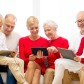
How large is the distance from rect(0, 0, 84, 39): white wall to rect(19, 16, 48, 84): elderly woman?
21.9 inches

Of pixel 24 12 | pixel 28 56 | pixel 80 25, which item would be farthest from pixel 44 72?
pixel 24 12

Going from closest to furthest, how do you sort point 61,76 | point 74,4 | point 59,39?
point 61,76 → point 59,39 → point 74,4

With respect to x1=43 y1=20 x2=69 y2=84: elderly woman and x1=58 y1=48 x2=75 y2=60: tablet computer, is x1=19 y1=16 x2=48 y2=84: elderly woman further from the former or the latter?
x1=58 y1=48 x2=75 y2=60: tablet computer

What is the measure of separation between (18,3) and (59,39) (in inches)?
42.1

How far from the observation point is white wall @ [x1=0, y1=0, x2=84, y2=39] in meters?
3.38

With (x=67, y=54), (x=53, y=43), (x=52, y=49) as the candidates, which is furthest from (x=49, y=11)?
(x=67, y=54)

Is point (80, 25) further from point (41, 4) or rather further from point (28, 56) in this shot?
point (41, 4)

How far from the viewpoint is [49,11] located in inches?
136

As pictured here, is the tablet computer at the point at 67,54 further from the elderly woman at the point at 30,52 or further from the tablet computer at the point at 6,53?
the tablet computer at the point at 6,53

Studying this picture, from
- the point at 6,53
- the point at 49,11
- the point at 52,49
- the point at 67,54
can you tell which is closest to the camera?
the point at 67,54

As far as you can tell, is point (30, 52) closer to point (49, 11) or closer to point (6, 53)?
point (6, 53)

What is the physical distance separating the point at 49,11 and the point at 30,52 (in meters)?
0.88

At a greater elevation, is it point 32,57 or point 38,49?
point 38,49

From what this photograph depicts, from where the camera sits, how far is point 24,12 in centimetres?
Answer: 349
